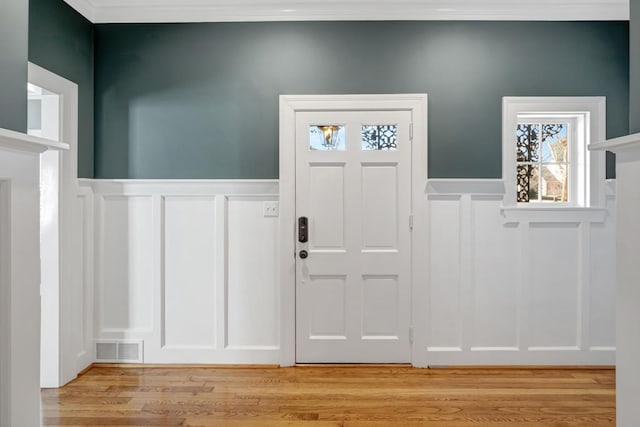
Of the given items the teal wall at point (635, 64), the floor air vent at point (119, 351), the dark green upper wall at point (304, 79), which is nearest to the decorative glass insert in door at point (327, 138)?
the dark green upper wall at point (304, 79)

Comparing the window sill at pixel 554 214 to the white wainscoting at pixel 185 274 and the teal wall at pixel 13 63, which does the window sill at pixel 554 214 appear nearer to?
the white wainscoting at pixel 185 274

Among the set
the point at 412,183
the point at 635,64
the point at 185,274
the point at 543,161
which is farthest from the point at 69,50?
the point at 543,161

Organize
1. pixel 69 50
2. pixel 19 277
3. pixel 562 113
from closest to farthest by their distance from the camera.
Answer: pixel 19 277 < pixel 69 50 < pixel 562 113

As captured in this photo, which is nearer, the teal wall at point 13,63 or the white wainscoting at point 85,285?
the teal wall at point 13,63

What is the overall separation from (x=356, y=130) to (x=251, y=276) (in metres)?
1.32

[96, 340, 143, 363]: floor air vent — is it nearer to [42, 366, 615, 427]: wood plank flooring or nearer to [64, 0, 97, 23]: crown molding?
[42, 366, 615, 427]: wood plank flooring

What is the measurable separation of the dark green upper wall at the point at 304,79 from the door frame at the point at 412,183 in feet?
0.25

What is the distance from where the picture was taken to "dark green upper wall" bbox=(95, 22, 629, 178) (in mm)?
3303

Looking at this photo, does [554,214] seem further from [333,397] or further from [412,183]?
[333,397]

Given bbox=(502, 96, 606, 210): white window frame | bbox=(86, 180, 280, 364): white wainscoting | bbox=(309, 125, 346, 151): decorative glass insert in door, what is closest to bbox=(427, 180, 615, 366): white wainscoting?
bbox=(502, 96, 606, 210): white window frame

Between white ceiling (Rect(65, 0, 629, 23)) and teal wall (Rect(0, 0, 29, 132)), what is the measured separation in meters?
2.44

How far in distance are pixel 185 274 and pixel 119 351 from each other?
2.45ft

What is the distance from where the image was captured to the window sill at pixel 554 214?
3279mm

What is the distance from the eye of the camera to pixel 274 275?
3.35 m
